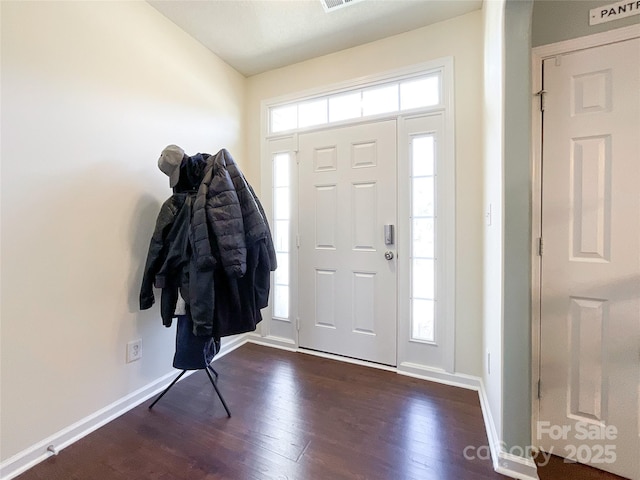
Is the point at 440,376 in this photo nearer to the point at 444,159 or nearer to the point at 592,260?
the point at 592,260

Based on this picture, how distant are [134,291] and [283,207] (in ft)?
4.59

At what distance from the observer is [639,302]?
1205 mm

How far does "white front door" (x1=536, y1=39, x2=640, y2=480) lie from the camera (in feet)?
4.00

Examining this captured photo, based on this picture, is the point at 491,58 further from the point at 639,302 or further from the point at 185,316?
the point at 185,316

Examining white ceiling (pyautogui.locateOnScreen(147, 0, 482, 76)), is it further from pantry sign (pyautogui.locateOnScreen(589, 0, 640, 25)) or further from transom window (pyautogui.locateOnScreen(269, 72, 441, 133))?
pantry sign (pyautogui.locateOnScreen(589, 0, 640, 25))

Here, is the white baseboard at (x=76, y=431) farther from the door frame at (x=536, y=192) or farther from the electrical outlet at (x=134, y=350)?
the door frame at (x=536, y=192)

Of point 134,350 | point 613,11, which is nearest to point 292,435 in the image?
point 134,350

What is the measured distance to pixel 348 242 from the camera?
7.82 ft

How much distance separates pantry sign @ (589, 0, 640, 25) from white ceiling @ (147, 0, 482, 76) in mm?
826

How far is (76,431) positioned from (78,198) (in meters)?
1.28

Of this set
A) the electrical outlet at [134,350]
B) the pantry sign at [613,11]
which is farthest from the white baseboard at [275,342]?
the pantry sign at [613,11]

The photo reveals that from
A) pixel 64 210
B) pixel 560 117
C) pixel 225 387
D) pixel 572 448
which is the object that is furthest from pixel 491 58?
pixel 225 387

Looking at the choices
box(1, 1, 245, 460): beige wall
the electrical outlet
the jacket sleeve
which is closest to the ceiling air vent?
box(1, 1, 245, 460): beige wall

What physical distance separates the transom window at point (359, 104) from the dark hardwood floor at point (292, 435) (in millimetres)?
2121
